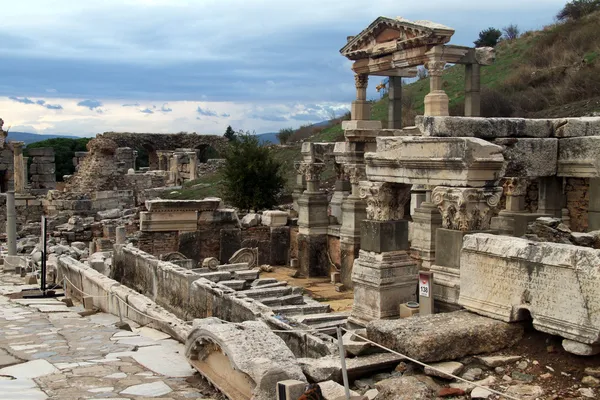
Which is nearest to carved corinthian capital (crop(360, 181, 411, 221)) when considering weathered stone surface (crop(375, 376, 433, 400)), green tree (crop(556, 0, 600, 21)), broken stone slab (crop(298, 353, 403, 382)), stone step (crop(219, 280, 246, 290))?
broken stone slab (crop(298, 353, 403, 382))

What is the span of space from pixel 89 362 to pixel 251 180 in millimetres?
15446

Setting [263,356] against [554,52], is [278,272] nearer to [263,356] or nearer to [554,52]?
[263,356]

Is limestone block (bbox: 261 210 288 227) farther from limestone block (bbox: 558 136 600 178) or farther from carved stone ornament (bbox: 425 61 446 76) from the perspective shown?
limestone block (bbox: 558 136 600 178)

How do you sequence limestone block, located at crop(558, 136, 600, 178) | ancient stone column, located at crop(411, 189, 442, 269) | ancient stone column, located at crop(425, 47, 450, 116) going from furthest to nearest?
ancient stone column, located at crop(425, 47, 450, 116) < ancient stone column, located at crop(411, 189, 442, 269) < limestone block, located at crop(558, 136, 600, 178)

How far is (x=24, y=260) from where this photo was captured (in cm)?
1814

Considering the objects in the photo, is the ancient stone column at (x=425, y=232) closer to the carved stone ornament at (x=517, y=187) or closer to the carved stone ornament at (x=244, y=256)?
the carved stone ornament at (x=517, y=187)

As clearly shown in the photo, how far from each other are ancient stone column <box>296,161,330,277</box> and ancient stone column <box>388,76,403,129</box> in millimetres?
3808

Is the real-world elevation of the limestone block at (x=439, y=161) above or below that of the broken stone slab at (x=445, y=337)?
above


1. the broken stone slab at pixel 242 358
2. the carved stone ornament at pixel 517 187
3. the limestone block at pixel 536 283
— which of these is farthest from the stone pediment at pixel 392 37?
the broken stone slab at pixel 242 358

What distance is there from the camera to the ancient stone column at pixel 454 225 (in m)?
8.02

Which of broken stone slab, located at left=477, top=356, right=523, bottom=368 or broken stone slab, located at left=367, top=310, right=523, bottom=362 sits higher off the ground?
broken stone slab, located at left=367, top=310, right=523, bottom=362

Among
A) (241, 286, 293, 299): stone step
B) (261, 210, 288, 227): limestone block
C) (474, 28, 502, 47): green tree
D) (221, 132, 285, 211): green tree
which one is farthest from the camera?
(474, 28, 502, 47): green tree

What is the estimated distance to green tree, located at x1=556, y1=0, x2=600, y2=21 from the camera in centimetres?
4169

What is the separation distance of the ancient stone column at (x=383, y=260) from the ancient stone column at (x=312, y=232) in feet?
22.2
